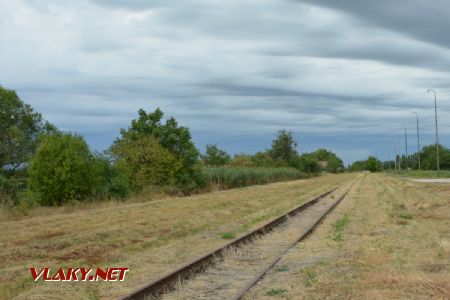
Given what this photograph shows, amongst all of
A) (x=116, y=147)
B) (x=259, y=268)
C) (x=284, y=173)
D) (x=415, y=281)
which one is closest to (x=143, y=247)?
(x=259, y=268)

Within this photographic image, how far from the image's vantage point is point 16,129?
1644 inches

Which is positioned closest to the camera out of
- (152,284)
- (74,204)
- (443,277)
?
(152,284)

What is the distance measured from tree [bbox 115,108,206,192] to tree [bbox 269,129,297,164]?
81.8 meters

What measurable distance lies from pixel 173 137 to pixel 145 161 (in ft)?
13.8

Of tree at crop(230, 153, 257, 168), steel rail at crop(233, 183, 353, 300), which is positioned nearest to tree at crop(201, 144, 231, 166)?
tree at crop(230, 153, 257, 168)

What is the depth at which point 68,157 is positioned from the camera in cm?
2784

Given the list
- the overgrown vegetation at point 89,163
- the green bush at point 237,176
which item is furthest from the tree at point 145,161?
the green bush at point 237,176

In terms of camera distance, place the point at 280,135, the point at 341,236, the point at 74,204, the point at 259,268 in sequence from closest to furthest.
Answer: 1. the point at 259,268
2. the point at 341,236
3. the point at 74,204
4. the point at 280,135

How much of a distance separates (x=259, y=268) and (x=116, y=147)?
28306 mm

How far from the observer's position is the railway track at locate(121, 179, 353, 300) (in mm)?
9055

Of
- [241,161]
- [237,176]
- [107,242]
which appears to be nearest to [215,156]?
[241,161]

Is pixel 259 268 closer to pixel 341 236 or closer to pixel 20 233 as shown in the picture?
pixel 341 236

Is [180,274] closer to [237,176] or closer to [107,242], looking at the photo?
[107,242]

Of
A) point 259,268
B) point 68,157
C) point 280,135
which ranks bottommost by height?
point 259,268
